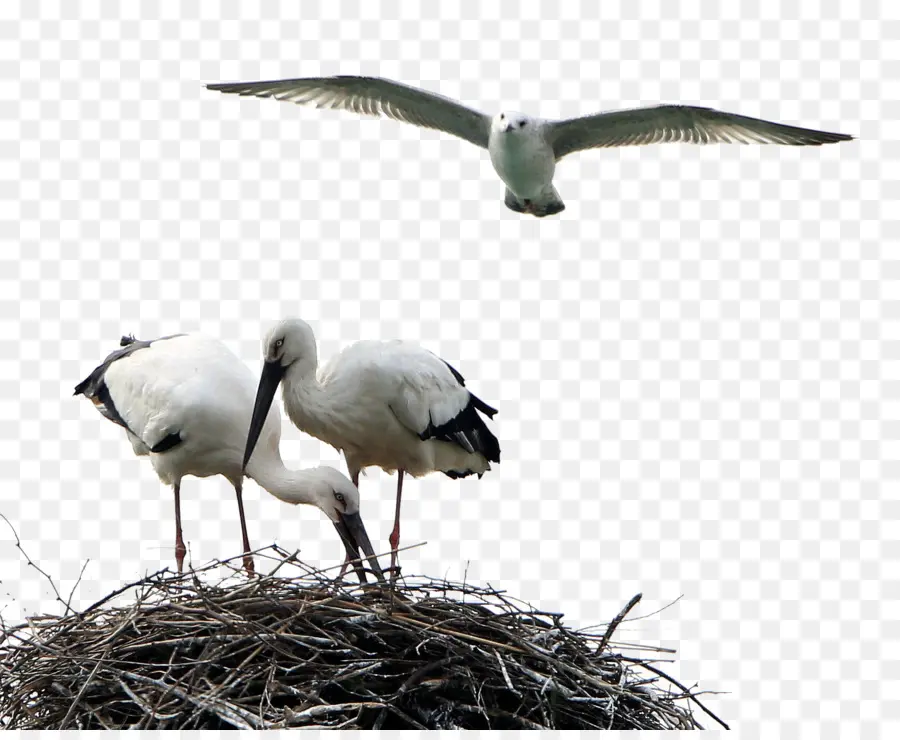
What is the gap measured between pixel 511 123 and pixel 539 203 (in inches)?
35.6

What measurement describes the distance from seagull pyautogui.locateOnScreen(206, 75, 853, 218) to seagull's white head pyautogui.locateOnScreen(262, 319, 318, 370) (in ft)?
6.81

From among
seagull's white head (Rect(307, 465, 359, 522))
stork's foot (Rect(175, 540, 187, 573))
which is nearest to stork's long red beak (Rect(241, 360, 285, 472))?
seagull's white head (Rect(307, 465, 359, 522))

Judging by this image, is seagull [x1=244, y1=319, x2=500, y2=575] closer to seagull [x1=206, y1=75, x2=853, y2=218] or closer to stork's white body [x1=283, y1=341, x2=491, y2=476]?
stork's white body [x1=283, y1=341, x2=491, y2=476]

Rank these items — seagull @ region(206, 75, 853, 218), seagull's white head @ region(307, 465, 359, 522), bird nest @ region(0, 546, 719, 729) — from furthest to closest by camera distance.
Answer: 1. seagull @ region(206, 75, 853, 218)
2. seagull's white head @ region(307, 465, 359, 522)
3. bird nest @ region(0, 546, 719, 729)

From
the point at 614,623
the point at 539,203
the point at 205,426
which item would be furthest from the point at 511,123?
the point at 614,623

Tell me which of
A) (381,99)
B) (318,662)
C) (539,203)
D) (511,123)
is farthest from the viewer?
(539,203)

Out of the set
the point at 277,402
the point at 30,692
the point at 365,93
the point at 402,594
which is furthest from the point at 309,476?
the point at 365,93

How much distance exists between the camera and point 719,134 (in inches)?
373

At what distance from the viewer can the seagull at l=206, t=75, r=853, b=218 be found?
9234 millimetres

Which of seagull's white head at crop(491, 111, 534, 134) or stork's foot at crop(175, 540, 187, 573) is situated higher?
seagull's white head at crop(491, 111, 534, 134)

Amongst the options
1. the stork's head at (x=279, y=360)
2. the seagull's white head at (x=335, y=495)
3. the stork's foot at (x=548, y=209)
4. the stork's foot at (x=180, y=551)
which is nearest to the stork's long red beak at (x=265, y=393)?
the stork's head at (x=279, y=360)

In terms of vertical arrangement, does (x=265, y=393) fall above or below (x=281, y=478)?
above

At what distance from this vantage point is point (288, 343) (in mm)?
7762

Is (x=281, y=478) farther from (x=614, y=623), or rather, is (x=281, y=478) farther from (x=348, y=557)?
(x=614, y=623)
